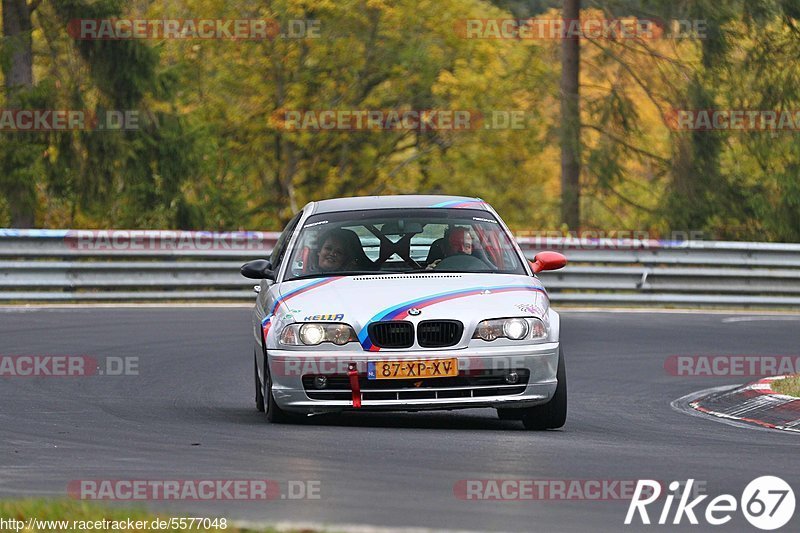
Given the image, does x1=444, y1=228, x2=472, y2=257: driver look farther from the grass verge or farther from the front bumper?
the grass verge

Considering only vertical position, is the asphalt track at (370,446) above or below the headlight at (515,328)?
below

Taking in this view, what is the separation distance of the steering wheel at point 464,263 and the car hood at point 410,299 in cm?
26

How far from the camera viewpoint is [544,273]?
22.8 meters

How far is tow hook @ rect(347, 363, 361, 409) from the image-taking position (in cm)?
983

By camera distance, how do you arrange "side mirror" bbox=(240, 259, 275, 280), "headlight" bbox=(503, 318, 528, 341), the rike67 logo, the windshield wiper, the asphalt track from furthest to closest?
1. "side mirror" bbox=(240, 259, 275, 280)
2. the windshield wiper
3. "headlight" bbox=(503, 318, 528, 341)
4. the asphalt track
5. the rike67 logo

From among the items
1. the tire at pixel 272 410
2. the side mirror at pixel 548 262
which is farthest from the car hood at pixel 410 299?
the side mirror at pixel 548 262

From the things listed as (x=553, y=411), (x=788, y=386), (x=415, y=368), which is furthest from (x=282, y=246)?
(x=788, y=386)

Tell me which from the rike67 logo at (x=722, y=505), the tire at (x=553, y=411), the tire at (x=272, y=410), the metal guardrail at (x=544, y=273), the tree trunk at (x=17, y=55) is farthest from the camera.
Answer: the tree trunk at (x=17, y=55)

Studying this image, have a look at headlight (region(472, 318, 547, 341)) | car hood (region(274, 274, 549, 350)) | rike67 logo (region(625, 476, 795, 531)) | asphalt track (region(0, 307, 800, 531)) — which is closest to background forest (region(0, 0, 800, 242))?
asphalt track (region(0, 307, 800, 531))

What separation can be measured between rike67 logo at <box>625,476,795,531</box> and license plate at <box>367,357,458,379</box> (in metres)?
2.29

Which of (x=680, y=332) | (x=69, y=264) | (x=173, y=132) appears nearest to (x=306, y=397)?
(x=680, y=332)

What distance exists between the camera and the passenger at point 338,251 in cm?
1085

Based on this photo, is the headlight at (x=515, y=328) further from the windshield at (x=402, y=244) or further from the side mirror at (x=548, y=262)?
the side mirror at (x=548, y=262)

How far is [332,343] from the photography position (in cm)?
988
